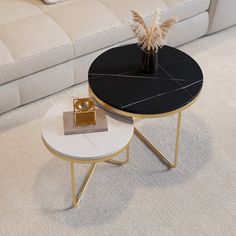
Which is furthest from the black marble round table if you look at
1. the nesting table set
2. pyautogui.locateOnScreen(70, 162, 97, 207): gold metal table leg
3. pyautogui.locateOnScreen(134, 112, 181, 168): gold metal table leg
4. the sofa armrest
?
the sofa armrest

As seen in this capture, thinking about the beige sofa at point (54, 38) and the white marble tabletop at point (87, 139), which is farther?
the beige sofa at point (54, 38)

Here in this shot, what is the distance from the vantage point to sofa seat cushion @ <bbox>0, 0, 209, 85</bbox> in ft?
7.60

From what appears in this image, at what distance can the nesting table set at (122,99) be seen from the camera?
1.82 meters

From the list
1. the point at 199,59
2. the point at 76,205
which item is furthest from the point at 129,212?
the point at 199,59

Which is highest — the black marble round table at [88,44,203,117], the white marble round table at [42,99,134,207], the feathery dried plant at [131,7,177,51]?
the feathery dried plant at [131,7,177,51]

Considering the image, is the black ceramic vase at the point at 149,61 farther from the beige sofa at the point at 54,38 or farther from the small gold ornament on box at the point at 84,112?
the beige sofa at the point at 54,38

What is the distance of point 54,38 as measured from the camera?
2391 millimetres

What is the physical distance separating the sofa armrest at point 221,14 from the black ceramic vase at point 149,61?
1146mm

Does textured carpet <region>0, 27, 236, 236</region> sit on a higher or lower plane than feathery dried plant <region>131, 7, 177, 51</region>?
lower

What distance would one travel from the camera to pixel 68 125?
1883 mm

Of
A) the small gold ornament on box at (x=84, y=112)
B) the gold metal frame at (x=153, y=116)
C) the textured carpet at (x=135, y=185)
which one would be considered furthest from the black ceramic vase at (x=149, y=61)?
the textured carpet at (x=135, y=185)

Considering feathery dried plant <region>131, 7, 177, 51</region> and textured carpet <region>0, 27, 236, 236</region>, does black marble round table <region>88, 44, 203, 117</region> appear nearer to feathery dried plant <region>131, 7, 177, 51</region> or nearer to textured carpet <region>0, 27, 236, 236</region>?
feathery dried plant <region>131, 7, 177, 51</region>

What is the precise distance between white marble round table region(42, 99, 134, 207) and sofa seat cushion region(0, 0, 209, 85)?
48 cm

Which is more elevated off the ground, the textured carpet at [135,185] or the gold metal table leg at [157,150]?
the gold metal table leg at [157,150]
